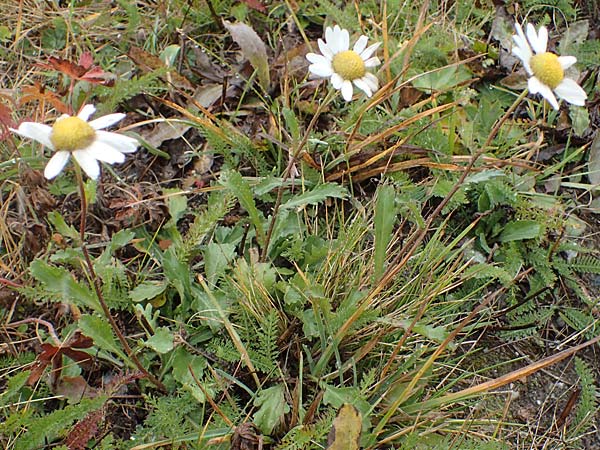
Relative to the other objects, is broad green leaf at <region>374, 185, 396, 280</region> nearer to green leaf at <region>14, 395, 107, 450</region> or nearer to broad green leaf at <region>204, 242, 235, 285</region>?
broad green leaf at <region>204, 242, 235, 285</region>

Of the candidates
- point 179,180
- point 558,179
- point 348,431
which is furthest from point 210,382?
point 558,179

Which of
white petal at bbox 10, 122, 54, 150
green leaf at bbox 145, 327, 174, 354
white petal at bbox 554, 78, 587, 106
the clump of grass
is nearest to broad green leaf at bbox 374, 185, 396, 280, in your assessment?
the clump of grass

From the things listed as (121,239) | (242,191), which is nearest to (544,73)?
(242,191)

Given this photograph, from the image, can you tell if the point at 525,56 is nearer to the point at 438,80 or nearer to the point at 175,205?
the point at 438,80

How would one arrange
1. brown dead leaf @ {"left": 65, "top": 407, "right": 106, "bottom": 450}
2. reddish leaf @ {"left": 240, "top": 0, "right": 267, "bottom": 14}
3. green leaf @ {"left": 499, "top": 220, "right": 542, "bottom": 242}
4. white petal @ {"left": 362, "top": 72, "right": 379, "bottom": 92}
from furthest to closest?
reddish leaf @ {"left": 240, "top": 0, "right": 267, "bottom": 14}
green leaf @ {"left": 499, "top": 220, "right": 542, "bottom": 242}
white petal @ {"left": 362, "top": 72, "right": 379, "bottom": 92}
brown dead leaf @ {"left": 65, "top": 407, "right": 106, "bottom": 450}

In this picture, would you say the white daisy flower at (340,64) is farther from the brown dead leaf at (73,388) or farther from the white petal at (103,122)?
the brown dead leaf at (73,388)

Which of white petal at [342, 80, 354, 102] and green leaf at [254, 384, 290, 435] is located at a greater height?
white petal at [342, 80, 354, 102]
